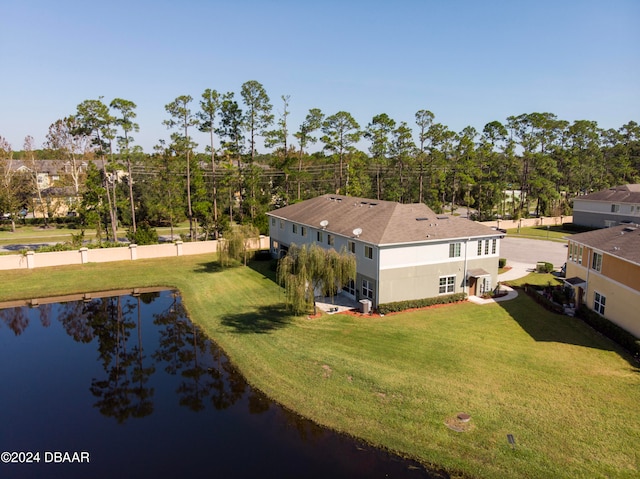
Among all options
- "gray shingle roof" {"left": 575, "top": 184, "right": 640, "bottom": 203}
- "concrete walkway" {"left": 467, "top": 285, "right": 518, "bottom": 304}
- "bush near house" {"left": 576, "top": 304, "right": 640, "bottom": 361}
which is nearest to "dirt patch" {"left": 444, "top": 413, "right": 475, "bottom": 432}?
"bush near house" {"left": 576, "top": 304, "right": 640, "bottom": 361}

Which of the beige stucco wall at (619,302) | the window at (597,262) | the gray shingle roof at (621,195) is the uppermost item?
the gray shingle roof at (621,195)

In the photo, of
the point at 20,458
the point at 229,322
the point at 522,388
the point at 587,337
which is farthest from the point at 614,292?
the point at 20,458

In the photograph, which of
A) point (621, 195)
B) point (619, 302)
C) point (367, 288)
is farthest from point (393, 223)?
point (621, 195)

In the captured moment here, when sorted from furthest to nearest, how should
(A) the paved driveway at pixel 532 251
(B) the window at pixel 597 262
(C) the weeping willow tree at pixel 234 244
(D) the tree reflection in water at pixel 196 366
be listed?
(A) the paved driveway at pixel 532 251
(C) the weeping willow tree at pixel 234 244
(B) the window at pixel 597 262
(D) the tree reflection in water at pixel 196 366

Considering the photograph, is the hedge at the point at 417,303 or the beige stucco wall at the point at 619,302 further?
the hedge at the point at 417,303

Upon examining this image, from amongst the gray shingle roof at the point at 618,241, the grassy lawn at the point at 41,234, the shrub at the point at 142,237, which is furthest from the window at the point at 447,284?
the grassy lawn at the point at 41,234

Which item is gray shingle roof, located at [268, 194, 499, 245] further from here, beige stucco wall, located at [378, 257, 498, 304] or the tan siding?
the tan siding

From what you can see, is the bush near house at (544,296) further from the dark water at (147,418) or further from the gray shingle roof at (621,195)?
the gray shingle roof at (621,195)
